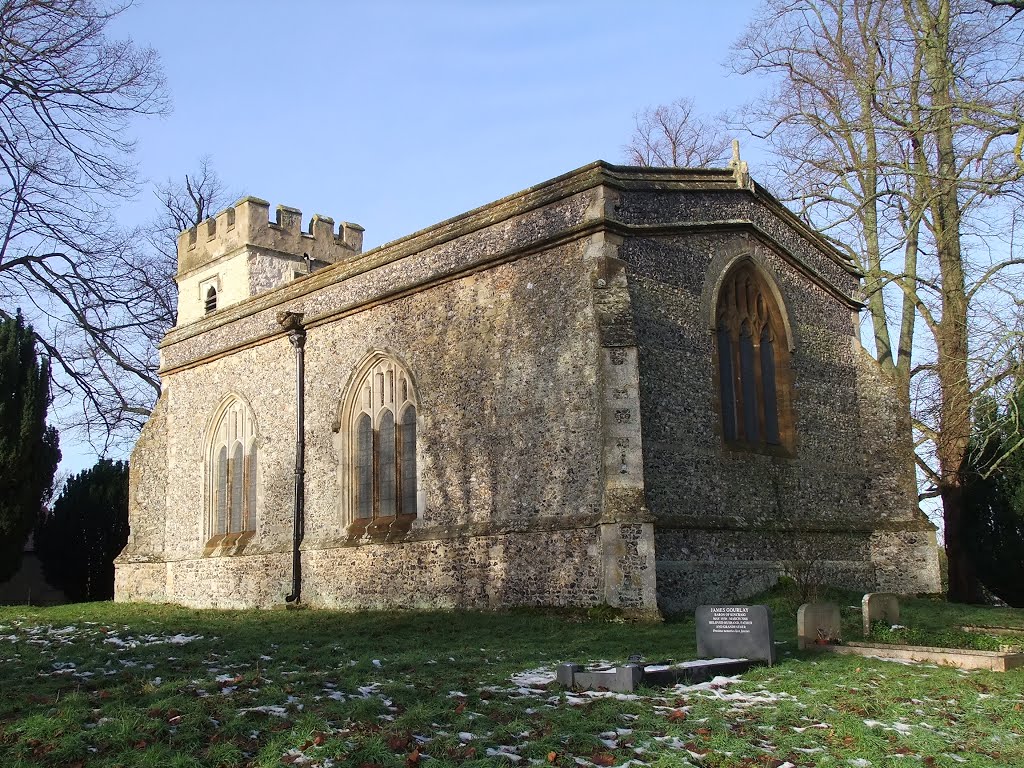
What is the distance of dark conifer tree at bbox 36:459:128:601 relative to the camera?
26.1 m

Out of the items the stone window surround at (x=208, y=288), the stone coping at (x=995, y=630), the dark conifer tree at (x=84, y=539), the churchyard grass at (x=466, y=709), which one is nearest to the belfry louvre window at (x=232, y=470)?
the stone window surround at (x=208, y=288)

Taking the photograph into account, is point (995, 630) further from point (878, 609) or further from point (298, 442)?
point (298, 442)

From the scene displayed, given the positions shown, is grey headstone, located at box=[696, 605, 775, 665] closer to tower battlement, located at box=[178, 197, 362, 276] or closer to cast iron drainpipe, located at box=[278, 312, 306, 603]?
cast iron drainpipe, located at box=[278, 312, 306, 603]

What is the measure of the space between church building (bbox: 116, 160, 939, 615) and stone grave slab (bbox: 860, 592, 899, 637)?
2.81 meters

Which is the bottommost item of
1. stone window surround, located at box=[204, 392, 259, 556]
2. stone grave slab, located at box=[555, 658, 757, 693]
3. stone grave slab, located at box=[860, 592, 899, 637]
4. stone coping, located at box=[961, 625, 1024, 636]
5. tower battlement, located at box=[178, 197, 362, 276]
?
stone coping, located at box=[961, 625, 1024, 636]

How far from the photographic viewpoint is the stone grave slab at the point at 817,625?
1050 centimetres

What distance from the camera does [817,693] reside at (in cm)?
807

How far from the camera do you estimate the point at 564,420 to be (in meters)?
14.4

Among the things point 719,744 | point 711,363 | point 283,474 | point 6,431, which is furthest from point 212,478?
point 719,744

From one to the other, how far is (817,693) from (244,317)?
16230 millimetres

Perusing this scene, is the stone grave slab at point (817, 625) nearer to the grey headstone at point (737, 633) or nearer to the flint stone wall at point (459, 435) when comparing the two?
the grey headstone at point (737, 633)

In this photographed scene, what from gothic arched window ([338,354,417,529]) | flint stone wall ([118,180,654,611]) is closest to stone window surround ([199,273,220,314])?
flint stone wall ([118,180,654,611])

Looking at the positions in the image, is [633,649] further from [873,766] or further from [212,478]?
[212,478]

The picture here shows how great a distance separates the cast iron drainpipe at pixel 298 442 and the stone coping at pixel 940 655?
11.0 m
